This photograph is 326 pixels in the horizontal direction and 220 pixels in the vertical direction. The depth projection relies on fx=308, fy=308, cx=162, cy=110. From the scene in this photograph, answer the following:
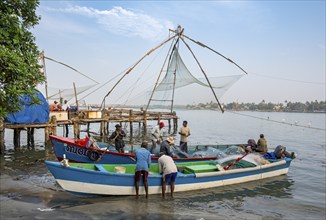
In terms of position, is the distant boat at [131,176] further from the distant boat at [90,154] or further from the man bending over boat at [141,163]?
the distant boat at [90,154]

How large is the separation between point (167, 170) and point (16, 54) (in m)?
5.79

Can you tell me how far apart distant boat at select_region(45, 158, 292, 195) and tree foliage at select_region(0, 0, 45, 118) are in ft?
11.9

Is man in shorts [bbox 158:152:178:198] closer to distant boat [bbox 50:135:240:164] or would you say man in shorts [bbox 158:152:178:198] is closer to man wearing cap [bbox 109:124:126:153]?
distant boat [bbox 50:135:240:164]

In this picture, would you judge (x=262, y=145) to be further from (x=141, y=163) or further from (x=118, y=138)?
(x=141, y=163)

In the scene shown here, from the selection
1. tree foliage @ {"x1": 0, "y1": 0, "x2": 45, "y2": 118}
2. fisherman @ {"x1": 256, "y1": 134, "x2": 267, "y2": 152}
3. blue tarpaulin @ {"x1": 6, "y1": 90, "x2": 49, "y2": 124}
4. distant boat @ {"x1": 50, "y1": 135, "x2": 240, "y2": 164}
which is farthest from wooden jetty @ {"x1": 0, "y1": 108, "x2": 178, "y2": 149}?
tree foliage @ {"x1": 0, "y1": 0, "x2": 45, "y2": 118}

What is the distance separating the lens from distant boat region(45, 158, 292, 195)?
28.1ft

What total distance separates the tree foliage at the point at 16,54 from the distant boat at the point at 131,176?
3.63 m

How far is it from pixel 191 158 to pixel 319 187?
20.0ft

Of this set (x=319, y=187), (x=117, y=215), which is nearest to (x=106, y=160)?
(x=117, y=215)

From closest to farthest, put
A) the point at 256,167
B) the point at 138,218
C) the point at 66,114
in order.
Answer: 1. the point at 138,218
2. the point at 256,167
3. the point at 66,114

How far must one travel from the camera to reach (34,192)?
368 inches

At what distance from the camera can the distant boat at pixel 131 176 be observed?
28.1ft

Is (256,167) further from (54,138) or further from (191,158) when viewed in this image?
(54,138)

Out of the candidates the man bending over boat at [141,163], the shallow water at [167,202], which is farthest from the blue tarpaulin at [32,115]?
the man bending over boat at [141,163]
